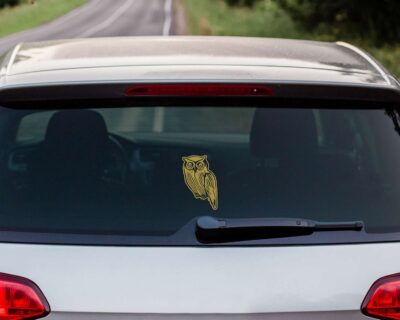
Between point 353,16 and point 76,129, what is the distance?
107 ft

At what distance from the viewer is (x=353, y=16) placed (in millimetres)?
34625

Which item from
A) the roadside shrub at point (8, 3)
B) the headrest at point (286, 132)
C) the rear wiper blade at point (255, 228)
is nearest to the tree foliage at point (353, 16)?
the headrest at point (286, 132)

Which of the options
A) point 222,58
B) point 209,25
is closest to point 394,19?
point 209,25

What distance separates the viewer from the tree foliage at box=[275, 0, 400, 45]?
31.7 meters

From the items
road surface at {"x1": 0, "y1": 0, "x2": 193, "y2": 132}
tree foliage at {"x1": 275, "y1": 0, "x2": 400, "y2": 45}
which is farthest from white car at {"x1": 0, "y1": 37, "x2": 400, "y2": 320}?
road surface at {"x1": 0, "y1": 0, "x2": 193, "y2": 132}

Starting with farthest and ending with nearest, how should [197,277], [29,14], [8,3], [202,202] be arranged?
1. [8,3]
2. [29,14]
3. [202,202]
4. [197,277]

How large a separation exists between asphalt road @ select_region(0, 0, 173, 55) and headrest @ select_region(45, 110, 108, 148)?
44.1 m

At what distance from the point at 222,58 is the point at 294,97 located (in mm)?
453

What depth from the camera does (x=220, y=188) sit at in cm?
286

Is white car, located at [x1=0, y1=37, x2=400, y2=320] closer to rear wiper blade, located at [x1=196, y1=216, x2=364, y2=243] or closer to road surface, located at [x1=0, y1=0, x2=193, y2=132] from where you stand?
rear wiper blade, located at [x1=196, y1=216, x2=364, y2=243]

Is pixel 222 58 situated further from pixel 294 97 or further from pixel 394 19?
pixel 394 19

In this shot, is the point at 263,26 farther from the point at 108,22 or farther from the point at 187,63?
the point at 187,63

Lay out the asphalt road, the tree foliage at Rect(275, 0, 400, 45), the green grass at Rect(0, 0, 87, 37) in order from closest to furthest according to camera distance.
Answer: the tree foliage at Rect(275, 0, 400, 45)
the asphalt road
the green grass at Rect(0, 0, 87, 37)

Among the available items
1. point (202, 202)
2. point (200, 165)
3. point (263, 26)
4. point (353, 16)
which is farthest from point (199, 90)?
point (263, 26)
